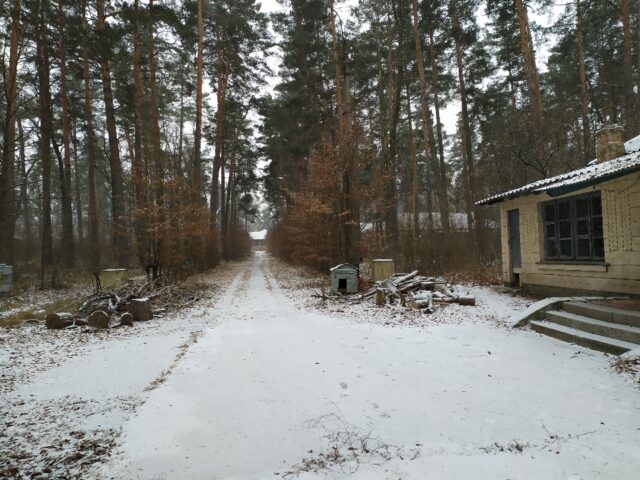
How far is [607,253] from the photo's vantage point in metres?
7.89

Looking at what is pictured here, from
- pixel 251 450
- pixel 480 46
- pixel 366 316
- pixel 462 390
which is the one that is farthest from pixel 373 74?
pixel 251 450

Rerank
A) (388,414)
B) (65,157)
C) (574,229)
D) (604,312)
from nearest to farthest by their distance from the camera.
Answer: (388,414) < (604,312) < (574,229) < (65,157)

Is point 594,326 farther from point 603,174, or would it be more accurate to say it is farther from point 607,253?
point 607,253

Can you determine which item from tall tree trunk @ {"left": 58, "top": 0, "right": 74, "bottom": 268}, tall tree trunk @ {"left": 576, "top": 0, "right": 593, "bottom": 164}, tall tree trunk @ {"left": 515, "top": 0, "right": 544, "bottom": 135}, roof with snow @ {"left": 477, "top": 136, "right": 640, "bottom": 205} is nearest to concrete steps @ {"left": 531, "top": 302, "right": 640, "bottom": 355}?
roof with snow @ {"left": 477, "top": 136, "right": 640, "bottom": 205}

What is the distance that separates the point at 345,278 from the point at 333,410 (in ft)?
23.8

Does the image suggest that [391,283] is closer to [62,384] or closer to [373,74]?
[62,384]

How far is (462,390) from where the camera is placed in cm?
416

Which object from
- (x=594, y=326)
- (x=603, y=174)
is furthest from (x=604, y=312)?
(x=603, y=174)

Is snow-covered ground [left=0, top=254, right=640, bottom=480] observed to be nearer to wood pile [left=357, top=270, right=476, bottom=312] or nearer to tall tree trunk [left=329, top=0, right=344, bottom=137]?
wood pile [left=357, top=270, right=476, bottom=312]

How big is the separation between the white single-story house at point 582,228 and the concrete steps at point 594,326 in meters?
1.86

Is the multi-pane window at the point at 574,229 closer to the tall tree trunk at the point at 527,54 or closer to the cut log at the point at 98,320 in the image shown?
the tall tree trunk at the point at 527,54

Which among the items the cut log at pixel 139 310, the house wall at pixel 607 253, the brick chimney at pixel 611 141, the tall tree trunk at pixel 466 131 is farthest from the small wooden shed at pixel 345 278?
the tall tree trunk at pixel 466 131

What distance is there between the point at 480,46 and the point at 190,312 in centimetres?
2072

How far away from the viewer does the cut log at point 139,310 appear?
8.43m
